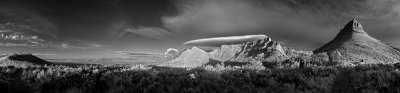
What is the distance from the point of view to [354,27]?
7397 inches

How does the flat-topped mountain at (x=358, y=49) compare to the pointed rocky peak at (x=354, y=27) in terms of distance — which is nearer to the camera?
the flat-topped mountain at (x=358, y=49)

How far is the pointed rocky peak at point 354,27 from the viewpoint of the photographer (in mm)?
187125

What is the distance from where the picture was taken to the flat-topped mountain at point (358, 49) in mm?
117500

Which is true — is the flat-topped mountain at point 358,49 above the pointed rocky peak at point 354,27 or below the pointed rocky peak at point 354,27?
below

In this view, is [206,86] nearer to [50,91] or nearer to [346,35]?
[50,91]

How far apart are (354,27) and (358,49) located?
65.9 m

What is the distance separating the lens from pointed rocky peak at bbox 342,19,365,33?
18712 centimetres

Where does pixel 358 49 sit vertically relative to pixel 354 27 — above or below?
below

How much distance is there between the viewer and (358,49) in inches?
5354

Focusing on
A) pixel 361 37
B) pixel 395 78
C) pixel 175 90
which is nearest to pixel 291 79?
pixel 395 78

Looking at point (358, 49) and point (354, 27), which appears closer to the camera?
point (358, 49)

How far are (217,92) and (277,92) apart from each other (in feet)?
7.88

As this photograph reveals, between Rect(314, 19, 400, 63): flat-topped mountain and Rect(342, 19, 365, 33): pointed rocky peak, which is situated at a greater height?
Rect(342, 19, 365, 33): pointed rocky peak

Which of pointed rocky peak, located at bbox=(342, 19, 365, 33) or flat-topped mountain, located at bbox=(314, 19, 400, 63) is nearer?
flat-topped mountain, located at bbox=(314, 19, 400, 63)
